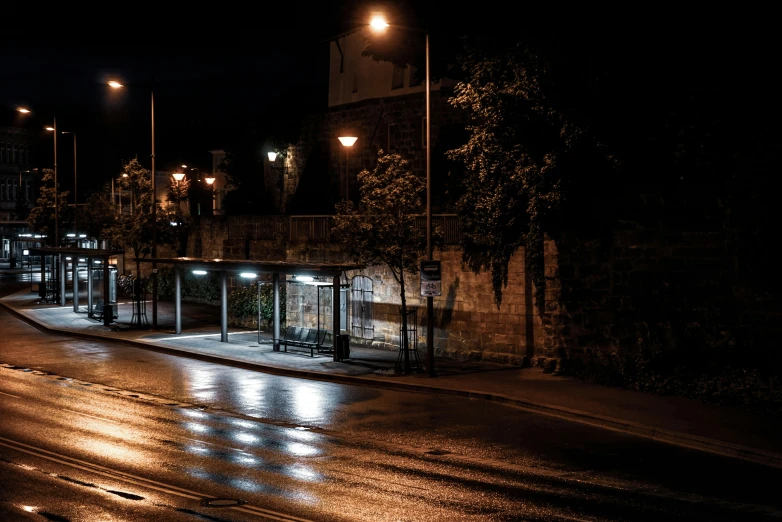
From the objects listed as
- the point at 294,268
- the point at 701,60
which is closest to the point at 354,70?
the point at 294,268

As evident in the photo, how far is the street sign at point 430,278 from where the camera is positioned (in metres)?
22.2

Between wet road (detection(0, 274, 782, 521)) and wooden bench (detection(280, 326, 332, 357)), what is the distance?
581 centimetres

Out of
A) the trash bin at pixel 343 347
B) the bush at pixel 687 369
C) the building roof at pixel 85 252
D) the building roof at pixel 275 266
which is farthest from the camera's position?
the building roof at pixel 85 252

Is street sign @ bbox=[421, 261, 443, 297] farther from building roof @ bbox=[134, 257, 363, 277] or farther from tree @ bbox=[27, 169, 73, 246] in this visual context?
tree @ bbox=[27, 169, 73, 246]

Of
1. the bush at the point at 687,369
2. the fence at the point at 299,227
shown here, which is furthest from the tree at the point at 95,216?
the bush at the point at 687,369

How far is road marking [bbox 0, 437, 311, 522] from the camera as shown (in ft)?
34.7

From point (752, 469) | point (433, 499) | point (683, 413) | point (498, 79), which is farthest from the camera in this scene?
point (498, 79)

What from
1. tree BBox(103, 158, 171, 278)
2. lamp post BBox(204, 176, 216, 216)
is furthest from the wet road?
lamp post BBox(204, 176, 216, 216)

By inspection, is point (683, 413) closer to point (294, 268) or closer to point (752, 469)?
point (752, 469)

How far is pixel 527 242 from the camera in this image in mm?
24000

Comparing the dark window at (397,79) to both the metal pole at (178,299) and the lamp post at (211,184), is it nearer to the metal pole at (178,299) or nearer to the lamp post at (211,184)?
the metal pole at (178,299)

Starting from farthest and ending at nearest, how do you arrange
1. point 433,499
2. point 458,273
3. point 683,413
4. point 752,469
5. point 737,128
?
point 458,273 < point 737,128 < point 683,413 < point 752,469 < point 433,499

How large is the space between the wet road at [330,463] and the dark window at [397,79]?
96.8ft

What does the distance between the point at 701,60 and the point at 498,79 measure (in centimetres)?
496
